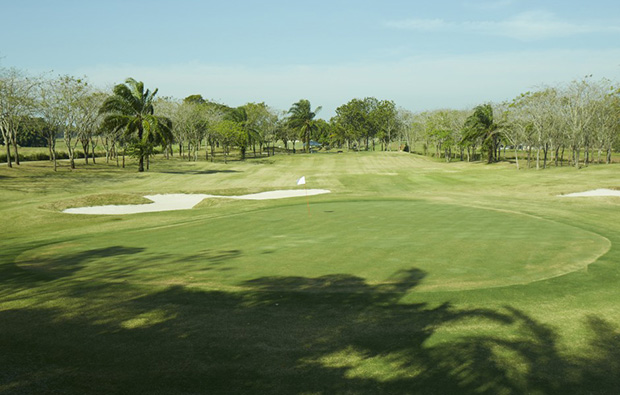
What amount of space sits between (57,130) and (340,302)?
236 feet

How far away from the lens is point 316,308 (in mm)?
9555

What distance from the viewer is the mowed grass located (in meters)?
6.56

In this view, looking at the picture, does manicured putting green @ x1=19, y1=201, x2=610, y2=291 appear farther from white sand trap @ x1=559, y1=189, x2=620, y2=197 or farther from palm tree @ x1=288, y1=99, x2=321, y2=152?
palm tree @ x1=288, y1=99, x2=321, y2=152

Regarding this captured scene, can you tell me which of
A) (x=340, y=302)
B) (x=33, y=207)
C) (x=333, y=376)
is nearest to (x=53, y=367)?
(x=333, y=376)

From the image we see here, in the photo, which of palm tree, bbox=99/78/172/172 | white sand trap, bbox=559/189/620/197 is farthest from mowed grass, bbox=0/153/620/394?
palm tree, bbox=99/78/172/172

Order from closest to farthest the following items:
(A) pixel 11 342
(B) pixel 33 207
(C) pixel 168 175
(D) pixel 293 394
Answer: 1. (D) pixel 293 394
2. (A) pixel 11 342
3. (B) pixel 33 207
4. (C) pixel 168 175

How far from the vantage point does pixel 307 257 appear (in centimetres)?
1397

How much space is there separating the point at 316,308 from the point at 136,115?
187 ft

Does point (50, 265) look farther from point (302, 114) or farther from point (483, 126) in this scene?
point (302, 114)

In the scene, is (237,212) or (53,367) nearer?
(53,367)

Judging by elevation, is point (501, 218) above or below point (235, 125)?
below

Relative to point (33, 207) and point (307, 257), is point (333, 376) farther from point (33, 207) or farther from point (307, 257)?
point (33, 207)

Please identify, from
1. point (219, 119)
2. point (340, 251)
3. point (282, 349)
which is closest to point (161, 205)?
point (340, 251)

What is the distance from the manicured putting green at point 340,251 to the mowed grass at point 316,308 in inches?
3.4
